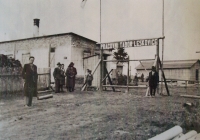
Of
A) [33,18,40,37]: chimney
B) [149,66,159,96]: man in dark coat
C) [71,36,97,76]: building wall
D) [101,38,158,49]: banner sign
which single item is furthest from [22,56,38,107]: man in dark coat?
[149,66,159,96]: man in dark coat

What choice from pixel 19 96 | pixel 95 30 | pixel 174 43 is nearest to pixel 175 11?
pixel 174 43

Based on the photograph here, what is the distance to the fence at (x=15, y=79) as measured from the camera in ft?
5.37

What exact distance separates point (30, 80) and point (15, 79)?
237 mm

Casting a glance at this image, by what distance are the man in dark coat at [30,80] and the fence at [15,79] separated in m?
0.05

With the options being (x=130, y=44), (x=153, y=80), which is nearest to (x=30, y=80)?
(x=130, y=44)

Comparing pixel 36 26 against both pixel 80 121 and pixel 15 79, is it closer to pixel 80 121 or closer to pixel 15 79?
pixel 15 79

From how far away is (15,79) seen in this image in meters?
1.98

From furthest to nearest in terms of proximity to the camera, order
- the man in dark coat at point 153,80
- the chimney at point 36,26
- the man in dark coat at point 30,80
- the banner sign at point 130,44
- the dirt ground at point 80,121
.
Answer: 1. the man in dark coat at point 153,80
2. the banner sign at point 130,44
3. the man in dark coat at point 30,80
4. the chimney at point 36,26
5. the dirt ground at point 80,121

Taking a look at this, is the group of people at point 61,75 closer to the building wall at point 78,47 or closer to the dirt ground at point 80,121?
the building wall at point 78,47

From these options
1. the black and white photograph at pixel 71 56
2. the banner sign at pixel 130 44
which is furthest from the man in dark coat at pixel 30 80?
the banner sign at pixel 130 44

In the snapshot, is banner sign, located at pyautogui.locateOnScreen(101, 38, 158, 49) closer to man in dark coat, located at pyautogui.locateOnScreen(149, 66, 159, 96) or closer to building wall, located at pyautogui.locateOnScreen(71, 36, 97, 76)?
building wall, located at pyautogui.locateOnScreen(71, 36, 97, 76)

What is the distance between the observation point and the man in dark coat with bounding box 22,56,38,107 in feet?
6.34

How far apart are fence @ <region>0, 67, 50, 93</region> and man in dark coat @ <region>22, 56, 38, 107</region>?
0.05m

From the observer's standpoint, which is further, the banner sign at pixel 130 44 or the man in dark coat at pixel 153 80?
the man in dark coat at pixel 153 80
